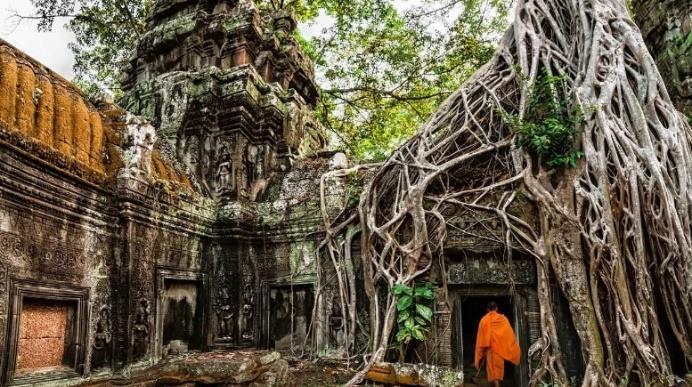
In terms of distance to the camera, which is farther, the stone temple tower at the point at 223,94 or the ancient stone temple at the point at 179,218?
the stone temple tower at the point at 223,94

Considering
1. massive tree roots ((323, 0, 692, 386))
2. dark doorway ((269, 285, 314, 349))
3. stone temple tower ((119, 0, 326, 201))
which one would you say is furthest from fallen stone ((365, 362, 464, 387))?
stone temple tower ((119, 0, 326, 201))

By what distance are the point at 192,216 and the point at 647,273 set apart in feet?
16.8

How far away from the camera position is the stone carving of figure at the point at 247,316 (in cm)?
601

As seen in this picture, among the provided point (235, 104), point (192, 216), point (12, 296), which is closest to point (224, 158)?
point (235, 104)

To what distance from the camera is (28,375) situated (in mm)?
3641

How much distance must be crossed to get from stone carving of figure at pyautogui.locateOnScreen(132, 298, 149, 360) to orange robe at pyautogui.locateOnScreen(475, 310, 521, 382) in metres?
3.62

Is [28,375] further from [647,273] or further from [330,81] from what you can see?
[330,81]

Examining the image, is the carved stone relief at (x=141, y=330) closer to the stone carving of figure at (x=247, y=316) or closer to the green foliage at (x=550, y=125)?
the stone carving of figure at (x=247, y=316)

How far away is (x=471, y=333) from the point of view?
7.38m

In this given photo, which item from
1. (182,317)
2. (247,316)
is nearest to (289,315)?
(247,316)

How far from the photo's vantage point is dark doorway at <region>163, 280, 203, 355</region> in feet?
17.7

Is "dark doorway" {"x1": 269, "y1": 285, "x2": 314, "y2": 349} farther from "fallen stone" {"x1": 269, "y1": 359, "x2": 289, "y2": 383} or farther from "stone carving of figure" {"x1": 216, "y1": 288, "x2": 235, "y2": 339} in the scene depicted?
"fallen stone" {"x1": 269, "y1": 359, "x2": 289, "y2": 383}

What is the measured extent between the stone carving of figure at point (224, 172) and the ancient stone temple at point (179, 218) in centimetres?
2

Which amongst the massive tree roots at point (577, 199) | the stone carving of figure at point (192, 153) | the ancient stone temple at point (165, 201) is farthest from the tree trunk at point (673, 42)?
the stone carving of figure at point (192, 153)
